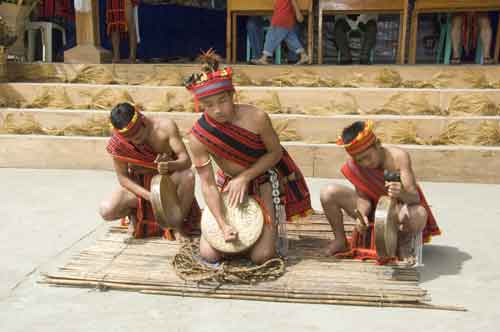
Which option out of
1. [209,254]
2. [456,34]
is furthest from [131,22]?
[209,254]

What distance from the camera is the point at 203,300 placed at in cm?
292

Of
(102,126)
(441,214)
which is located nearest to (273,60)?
(102,126)

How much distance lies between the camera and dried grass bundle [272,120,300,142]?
615 centimetres

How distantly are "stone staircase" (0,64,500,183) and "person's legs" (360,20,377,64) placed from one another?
2.24 m

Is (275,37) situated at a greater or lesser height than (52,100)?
greater

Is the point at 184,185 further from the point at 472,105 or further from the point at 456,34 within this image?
the point at 456,34

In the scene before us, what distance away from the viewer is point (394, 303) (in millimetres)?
2814

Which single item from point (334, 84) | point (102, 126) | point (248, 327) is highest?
point (334, 84)

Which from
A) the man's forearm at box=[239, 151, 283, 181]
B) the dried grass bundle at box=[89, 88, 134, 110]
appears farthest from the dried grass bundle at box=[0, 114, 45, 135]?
the man's forearm at box=[239, 151, 283, 181]

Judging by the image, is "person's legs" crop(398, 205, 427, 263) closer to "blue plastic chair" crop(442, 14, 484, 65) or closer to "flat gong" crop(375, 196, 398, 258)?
"flat gong" crop(375, 196, 398, 258)

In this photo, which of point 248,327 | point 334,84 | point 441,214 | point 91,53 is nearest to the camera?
point 248,327

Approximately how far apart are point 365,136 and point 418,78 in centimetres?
396

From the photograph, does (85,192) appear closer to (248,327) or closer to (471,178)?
(248,327)

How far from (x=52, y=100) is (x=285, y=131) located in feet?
10.1
